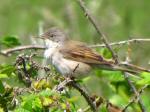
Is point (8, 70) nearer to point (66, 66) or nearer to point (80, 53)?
point (66, 66)

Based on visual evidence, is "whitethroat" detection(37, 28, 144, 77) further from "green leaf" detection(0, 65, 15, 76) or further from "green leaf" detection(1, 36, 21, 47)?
"green leaf" detection(0, 65, 15, 76)

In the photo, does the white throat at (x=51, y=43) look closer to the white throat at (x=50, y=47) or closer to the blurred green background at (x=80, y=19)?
the white throat at (x=50, y=47)

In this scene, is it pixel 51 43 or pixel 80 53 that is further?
pixel 51 43

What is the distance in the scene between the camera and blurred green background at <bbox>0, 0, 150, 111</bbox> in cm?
1091

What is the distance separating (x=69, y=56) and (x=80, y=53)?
0.55 feet

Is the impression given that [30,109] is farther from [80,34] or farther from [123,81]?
[80,34]

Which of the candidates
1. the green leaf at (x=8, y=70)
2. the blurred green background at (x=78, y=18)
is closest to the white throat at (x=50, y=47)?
the blurred green background at (x=78, y=18)

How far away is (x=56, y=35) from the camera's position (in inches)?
331

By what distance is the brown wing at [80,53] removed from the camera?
750 centimetres

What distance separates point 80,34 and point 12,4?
171 centimetres

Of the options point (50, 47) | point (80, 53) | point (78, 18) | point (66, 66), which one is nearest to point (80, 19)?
point (78, 18)

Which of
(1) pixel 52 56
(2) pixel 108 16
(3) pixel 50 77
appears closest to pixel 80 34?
(2) pixel 108 16

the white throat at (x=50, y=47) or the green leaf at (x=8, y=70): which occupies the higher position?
the green leaf at (x=8, y=70)

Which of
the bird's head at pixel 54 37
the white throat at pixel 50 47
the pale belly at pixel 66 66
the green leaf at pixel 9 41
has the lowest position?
the pale belly at pixel 66 66
